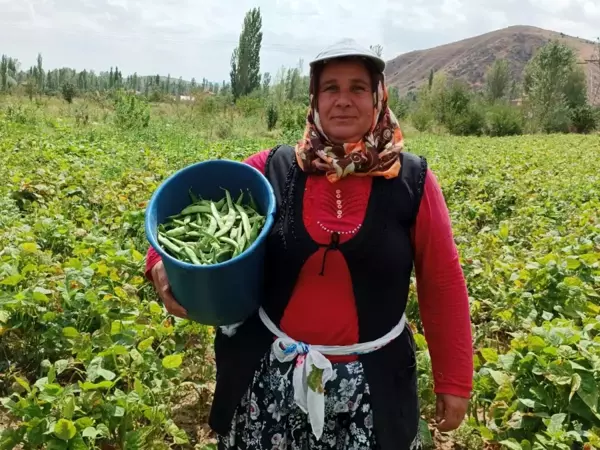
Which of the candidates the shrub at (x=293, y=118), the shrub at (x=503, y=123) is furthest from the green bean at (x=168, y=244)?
the shrub at (x=503, y=123)

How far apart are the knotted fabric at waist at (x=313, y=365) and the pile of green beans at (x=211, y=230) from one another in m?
0.34

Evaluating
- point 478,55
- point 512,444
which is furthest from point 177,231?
point 478,55

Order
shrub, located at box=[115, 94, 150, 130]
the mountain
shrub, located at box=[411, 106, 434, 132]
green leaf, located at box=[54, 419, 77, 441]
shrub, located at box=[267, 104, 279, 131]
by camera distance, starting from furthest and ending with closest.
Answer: the mountain, shrub, located at box=[411, 106, 434, 132], shrub, located at box=[267, 104, 279, 131], shrub, located at box=[115, 94, 150, 130], green leaf, located at box=[54, 419, 77, 441]

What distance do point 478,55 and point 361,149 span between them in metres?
169

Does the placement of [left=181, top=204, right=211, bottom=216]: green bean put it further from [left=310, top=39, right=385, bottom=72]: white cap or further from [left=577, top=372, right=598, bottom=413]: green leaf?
[left=577, top=372, right=598, bottom=413]: green leaf

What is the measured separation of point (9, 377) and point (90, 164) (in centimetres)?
434

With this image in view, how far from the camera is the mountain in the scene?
143875mm

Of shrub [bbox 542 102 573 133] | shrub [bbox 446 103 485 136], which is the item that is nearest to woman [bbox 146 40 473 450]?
shrub [bbox 446 103 485 136]

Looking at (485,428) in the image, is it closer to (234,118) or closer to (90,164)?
(90,164)

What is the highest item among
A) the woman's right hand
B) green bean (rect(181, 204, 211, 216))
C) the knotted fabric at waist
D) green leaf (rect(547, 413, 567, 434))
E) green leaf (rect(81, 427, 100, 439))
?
green bean (rect(181, 204, 211, 216))

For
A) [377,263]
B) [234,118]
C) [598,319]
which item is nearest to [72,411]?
[377,263]

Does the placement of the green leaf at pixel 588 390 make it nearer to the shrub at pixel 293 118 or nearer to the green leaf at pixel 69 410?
the green leaf at pixel 69 410

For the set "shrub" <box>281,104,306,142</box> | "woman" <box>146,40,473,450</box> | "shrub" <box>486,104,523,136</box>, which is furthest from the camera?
"shrub" <box>486,104,523,136</box>

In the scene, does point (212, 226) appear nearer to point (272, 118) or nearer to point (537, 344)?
point (537, 344)
